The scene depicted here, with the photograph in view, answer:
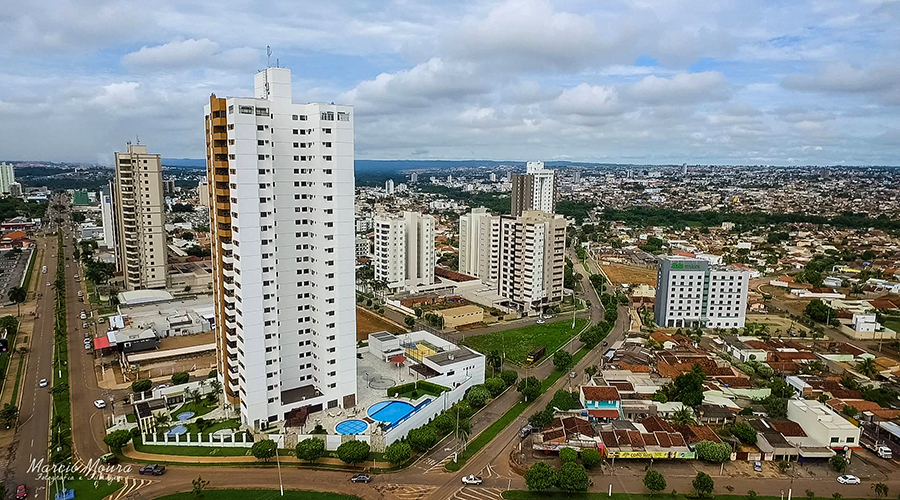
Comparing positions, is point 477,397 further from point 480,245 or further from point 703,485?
point 480,245

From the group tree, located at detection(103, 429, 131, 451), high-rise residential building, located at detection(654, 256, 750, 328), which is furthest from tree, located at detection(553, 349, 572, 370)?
tree, located at detection(103, 429, 131, 451)

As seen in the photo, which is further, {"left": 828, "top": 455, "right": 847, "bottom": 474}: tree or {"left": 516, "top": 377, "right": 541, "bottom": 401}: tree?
{"left": 516, "top": 377, "right": 541, "bottom": 401}: tree

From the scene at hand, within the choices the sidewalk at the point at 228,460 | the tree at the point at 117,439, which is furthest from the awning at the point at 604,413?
the tree at the point at 117,439

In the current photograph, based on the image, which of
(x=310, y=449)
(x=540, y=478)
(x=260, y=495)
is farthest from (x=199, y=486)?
(x=540, y=478)

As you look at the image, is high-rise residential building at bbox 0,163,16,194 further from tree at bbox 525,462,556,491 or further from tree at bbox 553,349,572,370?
tree at bbox 525,462,556,491

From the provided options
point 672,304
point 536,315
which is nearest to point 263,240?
point 536,315

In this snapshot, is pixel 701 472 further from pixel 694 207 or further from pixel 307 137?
pixel 694 207
